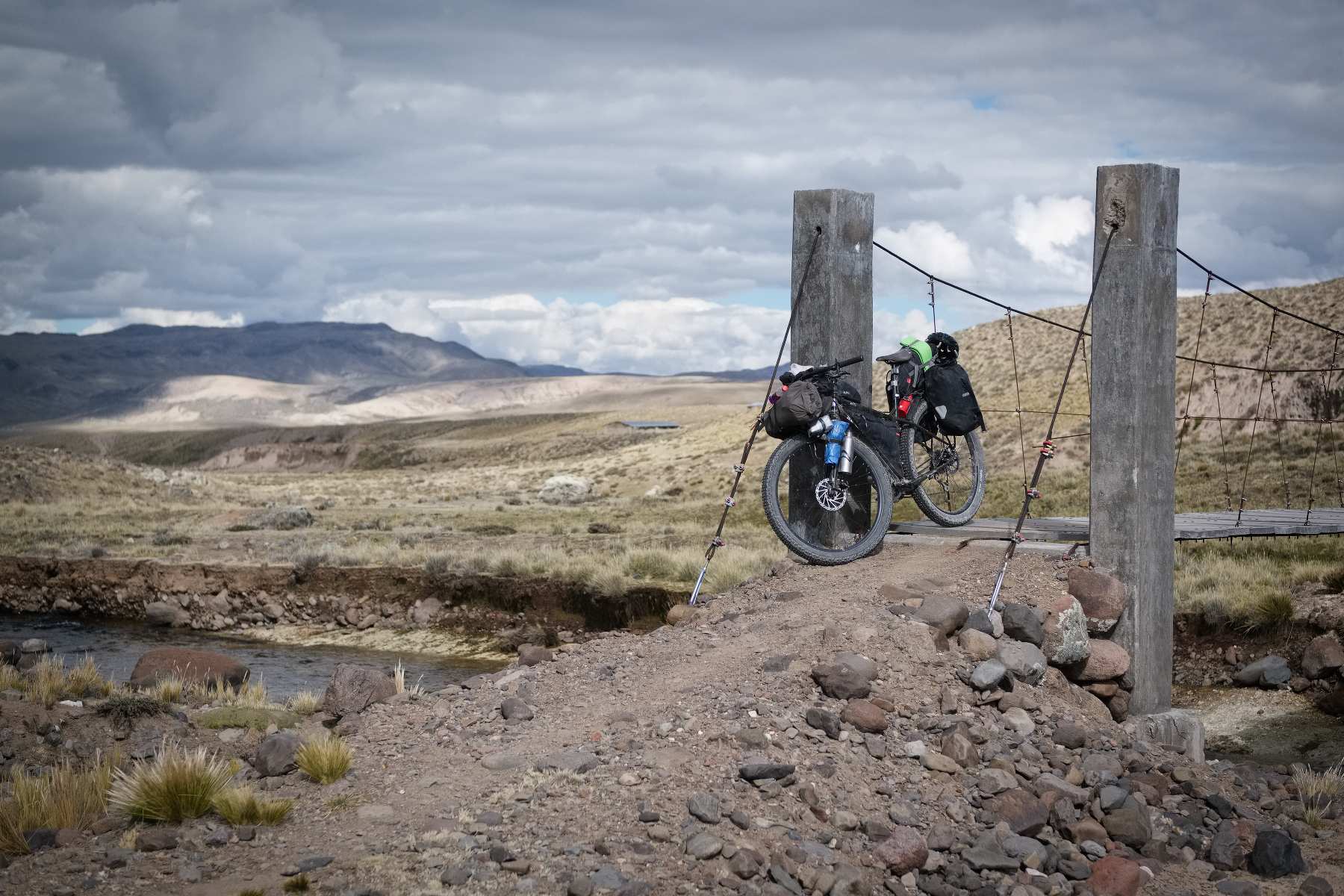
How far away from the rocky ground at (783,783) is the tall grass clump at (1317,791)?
99 millimetres

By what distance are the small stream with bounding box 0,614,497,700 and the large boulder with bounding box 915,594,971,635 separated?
7934mm

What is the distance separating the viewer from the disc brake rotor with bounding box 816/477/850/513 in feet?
33.1

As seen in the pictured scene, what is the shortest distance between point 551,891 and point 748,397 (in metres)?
134

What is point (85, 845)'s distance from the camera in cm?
689

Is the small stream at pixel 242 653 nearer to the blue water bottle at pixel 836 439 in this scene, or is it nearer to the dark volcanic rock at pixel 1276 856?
the blue water bottle at pixel 836 439

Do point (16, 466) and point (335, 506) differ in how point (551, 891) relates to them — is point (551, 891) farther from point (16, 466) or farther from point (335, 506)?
point (16, 466)

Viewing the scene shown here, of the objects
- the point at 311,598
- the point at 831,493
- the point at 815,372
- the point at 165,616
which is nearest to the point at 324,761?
the point at 831,493

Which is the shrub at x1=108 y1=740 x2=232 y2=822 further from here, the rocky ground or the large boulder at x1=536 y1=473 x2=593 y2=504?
the large boulder at x1=536 y1=473 x2=593 y2=504

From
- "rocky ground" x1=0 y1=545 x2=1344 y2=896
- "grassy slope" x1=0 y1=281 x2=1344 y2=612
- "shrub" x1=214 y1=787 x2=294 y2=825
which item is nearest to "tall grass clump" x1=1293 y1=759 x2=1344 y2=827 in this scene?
"rocky ground" x1=0 y1=545 x2=1344 y2=896

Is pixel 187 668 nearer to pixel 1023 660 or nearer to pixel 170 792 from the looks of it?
pixel 170 792

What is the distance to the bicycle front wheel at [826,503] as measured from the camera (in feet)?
32.6

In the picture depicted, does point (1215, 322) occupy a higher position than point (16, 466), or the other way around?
point (1215, 322)

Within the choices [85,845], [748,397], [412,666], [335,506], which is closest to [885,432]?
[85,845]

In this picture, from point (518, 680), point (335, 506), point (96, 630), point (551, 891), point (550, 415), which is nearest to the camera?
point (551, 891)
